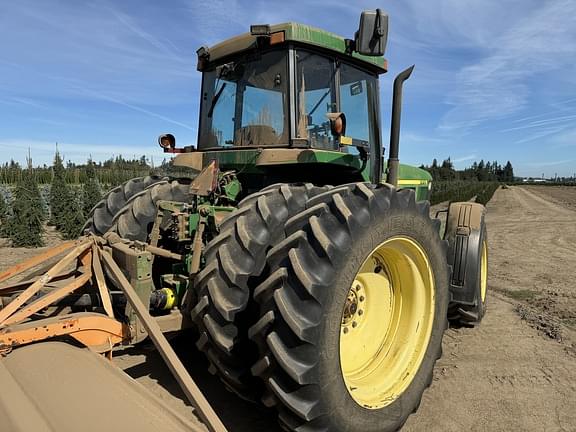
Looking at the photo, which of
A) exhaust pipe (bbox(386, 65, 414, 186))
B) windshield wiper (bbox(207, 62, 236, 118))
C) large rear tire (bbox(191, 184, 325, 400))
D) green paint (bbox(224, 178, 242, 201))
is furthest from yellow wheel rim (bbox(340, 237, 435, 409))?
windshield wiper (bbox(207, 62, 236, 118))

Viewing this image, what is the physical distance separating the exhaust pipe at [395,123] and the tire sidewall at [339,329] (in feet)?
2.62

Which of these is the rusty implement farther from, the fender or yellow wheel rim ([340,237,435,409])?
the fender

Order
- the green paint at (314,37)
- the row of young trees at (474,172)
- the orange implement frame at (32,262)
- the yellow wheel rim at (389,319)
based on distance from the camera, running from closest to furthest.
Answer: the orange implement frame at (32,262)
the yellow wheel rim at (389,319)
the green paint at (314,37)
the row of young trees at (474,172)

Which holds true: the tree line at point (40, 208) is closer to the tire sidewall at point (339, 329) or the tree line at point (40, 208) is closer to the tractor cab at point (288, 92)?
the tractor cab at point (288, 92)

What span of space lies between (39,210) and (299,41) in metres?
10.3

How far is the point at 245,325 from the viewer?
2.36 meters

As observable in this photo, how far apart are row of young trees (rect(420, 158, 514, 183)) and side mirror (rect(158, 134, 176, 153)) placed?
28638 millimetres

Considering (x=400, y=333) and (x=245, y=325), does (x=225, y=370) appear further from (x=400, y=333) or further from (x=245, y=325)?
(x=400, y=333)

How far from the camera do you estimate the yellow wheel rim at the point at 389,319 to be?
9.13ft

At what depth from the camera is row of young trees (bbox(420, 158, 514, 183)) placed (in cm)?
5034

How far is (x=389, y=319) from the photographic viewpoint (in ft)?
10.1

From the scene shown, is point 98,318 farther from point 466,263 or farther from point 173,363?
point 466,263

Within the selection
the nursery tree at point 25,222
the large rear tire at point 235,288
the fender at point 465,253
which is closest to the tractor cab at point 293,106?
the large rear tire at point 235,288

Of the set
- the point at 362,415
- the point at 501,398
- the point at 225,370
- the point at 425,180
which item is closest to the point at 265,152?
the point at 225,370
